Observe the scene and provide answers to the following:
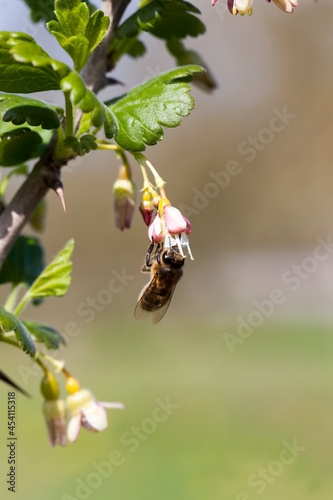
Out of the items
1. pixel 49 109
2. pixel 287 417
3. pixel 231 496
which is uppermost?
pixel 49 109

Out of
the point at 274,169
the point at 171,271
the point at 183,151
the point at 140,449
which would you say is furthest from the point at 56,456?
the point at 274,169

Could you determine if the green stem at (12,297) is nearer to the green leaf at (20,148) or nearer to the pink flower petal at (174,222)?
the green leaf at (20,148)

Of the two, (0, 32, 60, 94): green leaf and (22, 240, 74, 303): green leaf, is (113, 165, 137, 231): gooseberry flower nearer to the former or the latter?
(22, 240, 74, 303): green leaf

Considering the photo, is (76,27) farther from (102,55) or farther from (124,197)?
(124,197)

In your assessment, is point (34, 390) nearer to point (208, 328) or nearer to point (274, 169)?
point (208, 328)

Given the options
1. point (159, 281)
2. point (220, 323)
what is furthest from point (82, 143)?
point (220, 323)

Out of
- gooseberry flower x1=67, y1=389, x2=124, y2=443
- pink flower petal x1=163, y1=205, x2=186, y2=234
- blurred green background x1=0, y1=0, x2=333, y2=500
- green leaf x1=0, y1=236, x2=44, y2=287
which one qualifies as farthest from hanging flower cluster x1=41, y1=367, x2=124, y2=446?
blurred green background x1=0, y1=0, x2=333, y2=500

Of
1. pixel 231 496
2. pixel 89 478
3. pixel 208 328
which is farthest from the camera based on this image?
pixel 208 328
